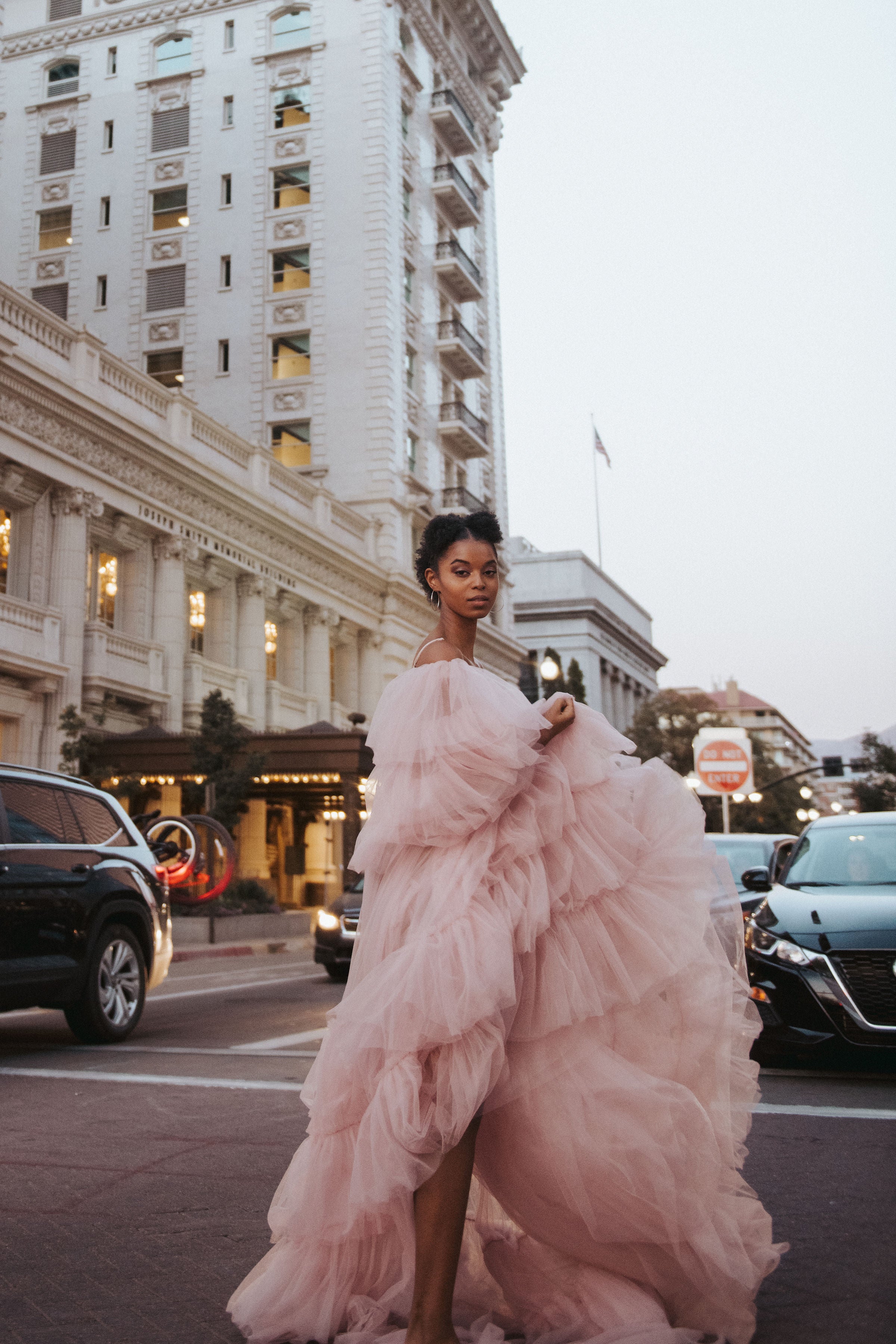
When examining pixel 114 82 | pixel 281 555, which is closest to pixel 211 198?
pixel 114 82

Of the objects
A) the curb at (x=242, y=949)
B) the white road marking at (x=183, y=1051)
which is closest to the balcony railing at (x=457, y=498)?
the curb at (x=242, y=949)

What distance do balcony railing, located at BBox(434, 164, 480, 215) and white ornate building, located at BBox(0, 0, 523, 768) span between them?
0.59 ft

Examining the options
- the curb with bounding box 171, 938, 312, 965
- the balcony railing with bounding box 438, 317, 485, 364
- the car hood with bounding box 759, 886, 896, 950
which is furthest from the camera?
the balcony railing with bounding box 438, 317, 485, 364

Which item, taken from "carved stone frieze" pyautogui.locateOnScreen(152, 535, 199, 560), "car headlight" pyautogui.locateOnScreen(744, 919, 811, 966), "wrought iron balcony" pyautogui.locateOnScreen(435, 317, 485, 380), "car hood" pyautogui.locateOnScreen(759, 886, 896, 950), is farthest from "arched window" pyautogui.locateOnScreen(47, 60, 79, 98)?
"car headlight" pyautogui.locateOnScreen(744, 919, 811, 966)

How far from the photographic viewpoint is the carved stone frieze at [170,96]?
1746 inches

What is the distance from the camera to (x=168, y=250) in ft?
143

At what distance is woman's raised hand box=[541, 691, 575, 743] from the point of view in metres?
3.04

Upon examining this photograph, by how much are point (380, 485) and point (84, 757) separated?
63.4ft

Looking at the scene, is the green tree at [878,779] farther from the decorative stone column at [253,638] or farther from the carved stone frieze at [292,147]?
the carved stone frieze at [292,147]

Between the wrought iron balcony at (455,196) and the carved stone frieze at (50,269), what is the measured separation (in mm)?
14881

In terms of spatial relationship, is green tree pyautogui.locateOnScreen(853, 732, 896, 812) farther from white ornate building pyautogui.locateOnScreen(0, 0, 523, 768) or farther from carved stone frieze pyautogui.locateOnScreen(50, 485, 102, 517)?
carved stone frieze pyautogui.locateOnScreen(50, 485, 102, 517)

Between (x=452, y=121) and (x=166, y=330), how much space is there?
15263 mm

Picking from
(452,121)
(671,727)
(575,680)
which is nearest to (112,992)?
(671,727)

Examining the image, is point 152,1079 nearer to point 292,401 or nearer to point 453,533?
point 453,533
